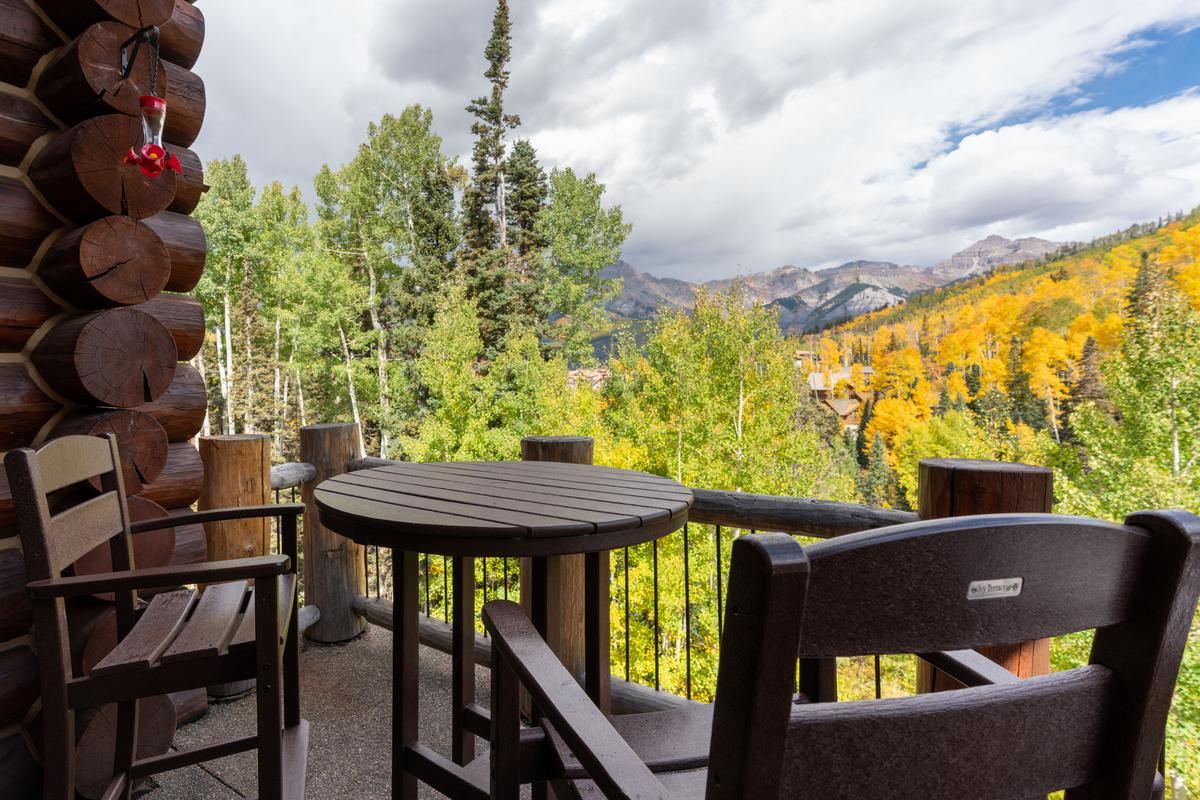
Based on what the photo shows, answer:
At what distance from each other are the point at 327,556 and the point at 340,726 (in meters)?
0.87

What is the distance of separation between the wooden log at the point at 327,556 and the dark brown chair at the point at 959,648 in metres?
2.59

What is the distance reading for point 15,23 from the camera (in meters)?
1.73

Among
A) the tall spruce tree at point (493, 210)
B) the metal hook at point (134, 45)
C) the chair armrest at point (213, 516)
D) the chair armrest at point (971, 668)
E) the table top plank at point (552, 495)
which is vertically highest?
A: the tall spruce tree at point (493, 210)

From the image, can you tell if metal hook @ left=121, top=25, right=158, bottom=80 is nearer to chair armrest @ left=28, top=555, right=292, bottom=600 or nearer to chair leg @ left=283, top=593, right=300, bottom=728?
chair armrest @ left=28, top=555, right=292, bottom=600

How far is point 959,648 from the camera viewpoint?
448mm

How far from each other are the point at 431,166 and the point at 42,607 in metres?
17.5

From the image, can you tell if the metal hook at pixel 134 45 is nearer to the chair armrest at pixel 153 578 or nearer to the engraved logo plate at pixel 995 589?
the chair armrest at pixel 153 578

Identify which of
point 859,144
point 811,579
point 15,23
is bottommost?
point 811,579

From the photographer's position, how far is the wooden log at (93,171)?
1.73 m

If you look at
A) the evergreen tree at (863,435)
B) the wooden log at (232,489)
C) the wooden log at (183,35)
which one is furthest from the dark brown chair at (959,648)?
the evergreen tree at (863,435)

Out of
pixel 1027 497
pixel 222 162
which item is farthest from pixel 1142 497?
pixel 222 162

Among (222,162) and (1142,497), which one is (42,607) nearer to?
(1142,497)

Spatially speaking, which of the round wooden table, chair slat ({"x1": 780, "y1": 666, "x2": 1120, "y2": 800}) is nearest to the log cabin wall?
the round wooden table

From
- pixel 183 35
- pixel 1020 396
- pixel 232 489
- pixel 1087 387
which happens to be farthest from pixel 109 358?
pixel 1020 396
